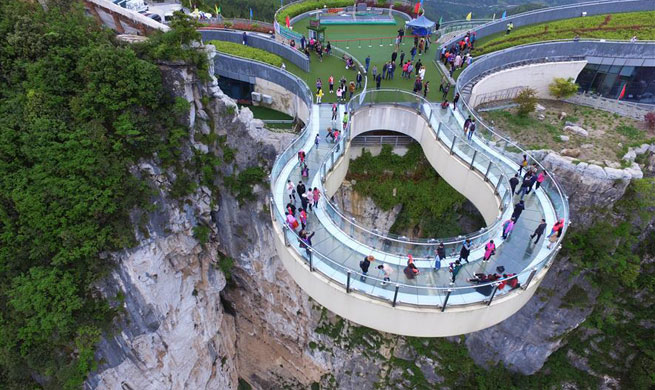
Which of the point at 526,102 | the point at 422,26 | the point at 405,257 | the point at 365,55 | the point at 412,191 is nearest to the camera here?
the point at 405,257

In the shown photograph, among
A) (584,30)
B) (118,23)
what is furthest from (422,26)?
(118,23)

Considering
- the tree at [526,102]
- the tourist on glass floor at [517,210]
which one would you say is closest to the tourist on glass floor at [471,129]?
the tourist on glass floor at [517,210]

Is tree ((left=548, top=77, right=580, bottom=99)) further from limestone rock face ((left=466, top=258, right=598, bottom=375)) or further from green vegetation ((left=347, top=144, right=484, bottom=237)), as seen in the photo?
limestone rock face ((left=466, top=258, right=598, bottom=375))

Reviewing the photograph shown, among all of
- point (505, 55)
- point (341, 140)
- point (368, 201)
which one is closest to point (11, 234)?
point (341, 140)

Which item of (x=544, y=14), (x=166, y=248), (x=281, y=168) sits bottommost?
(x=166, y=248)

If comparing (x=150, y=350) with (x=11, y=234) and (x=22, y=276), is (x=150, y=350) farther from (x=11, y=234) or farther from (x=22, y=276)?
(x=11, y=234)

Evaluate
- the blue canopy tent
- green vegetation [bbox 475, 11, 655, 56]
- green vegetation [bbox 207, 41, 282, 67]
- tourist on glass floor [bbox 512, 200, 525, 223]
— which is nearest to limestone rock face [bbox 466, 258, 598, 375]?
tourist on glass floor [bbox 512, 200, 525, 223]

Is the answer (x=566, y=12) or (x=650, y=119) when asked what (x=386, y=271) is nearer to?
(x=650, y=119)
